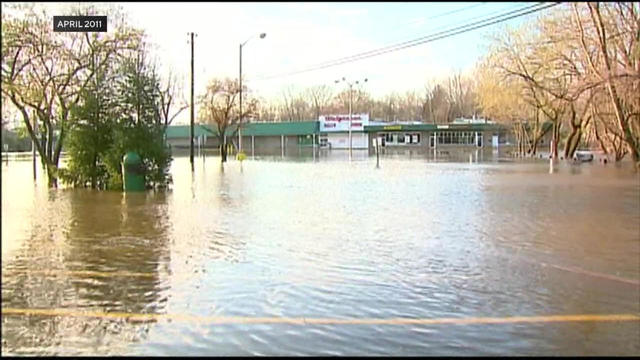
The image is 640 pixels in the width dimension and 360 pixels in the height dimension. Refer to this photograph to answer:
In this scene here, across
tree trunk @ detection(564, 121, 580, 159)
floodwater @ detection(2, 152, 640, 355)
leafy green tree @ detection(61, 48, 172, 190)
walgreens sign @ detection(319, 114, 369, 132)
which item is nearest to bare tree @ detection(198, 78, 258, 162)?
tree trunk @ detection(564, 121, 580, 159)

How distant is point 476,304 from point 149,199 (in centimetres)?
1305

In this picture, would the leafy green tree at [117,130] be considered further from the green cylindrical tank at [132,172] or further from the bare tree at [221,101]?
the bare tree at [221,101]

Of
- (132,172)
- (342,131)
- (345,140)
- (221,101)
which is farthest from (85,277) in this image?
(345,140)

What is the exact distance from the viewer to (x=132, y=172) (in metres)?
19.9

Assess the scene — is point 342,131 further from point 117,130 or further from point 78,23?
point 78,23

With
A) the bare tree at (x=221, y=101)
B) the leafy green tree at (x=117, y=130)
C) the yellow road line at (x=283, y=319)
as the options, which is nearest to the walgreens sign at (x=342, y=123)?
the bare tree at (x=221, y=101)

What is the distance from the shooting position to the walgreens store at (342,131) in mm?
100562

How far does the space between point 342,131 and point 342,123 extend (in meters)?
1.29

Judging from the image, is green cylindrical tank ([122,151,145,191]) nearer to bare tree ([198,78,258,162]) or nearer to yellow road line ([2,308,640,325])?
yellow road line ([2,308,640,325])

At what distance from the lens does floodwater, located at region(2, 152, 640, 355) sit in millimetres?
5398

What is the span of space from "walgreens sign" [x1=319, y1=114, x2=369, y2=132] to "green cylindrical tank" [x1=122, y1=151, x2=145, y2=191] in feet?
266

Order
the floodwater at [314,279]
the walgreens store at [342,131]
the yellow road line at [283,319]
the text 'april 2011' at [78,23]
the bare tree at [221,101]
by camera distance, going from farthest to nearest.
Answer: the walgreens store at [342,131] < the bare tree at [221,101] < the yellow road line at [283,319] < the floodwater at [314,279] < the text 'april 2011' at [78,23]

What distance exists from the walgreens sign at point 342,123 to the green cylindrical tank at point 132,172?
266 ft

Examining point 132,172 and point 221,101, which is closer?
point 132,172
